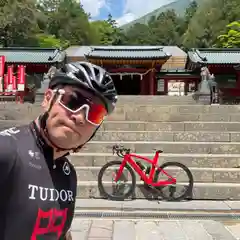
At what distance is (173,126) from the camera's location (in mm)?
9961

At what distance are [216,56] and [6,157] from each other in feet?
83.0

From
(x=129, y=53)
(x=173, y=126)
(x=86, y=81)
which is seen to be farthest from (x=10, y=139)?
(x=129, y=53)

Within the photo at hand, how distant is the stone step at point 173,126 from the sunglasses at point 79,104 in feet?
27.9

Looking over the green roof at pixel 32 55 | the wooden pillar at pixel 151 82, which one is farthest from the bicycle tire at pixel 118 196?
the wooden pillar at pixel 151 82

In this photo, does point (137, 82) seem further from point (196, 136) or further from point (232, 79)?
point (196, 136)

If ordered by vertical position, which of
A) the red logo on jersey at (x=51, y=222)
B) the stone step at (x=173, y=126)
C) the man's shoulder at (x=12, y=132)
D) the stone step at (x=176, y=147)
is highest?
the man's shoulder at (x=12, y=132)

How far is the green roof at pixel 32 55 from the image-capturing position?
24.5 metres

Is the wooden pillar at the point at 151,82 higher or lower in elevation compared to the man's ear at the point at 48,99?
higher

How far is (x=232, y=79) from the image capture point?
24.9 m

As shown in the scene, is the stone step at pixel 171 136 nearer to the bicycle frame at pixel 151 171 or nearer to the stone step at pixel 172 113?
the stone step at pixel 172 113

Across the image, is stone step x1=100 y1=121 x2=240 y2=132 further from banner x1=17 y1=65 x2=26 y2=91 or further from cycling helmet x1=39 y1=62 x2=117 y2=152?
cycling helmet x1=39 y1=62 x2=117 y2=152

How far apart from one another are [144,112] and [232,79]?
15327 millimetres

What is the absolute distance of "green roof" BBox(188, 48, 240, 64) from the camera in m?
24.2

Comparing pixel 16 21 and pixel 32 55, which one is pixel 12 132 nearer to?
pixel 32 55
